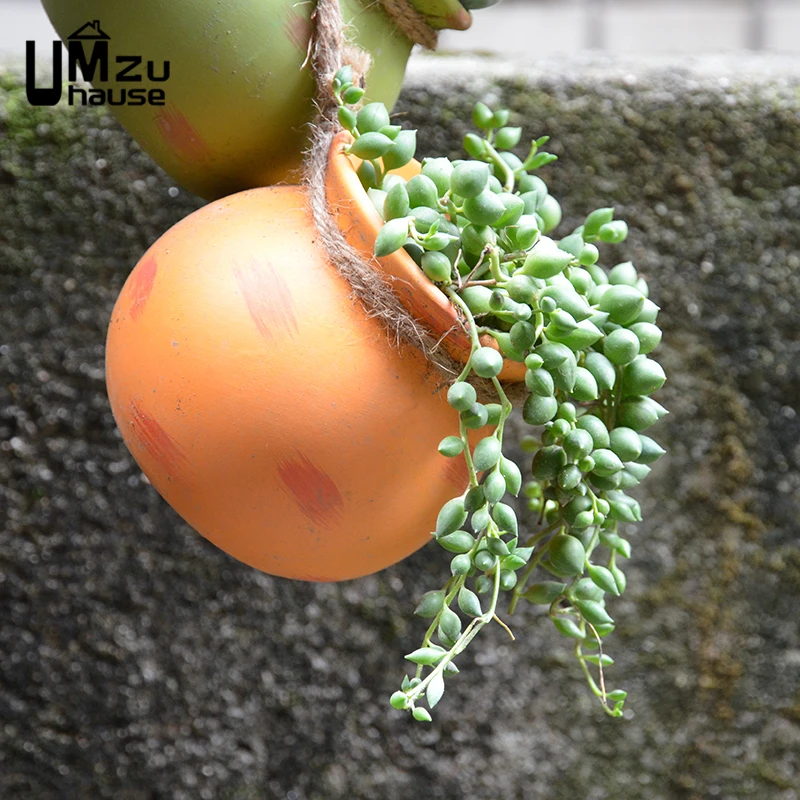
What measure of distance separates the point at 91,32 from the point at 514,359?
0.36m

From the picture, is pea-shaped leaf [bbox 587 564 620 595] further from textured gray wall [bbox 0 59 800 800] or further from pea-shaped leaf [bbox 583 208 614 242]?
textured gray wall [bbox 0 59 800 800]

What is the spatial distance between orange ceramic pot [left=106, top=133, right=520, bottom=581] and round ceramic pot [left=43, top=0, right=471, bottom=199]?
0.21 feet

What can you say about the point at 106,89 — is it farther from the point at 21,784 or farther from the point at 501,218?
the point at 21,784

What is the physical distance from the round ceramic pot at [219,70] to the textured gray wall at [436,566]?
0.34 meters

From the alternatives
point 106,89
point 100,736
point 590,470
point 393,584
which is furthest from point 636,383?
point 100,736

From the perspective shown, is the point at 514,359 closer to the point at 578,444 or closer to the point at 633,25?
the point at 578,444

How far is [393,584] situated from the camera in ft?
3.22

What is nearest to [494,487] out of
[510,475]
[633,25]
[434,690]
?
[510,475]

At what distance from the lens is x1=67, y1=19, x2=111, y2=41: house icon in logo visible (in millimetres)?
533

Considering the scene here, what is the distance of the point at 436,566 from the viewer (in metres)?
0.98

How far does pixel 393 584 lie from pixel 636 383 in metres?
0.54

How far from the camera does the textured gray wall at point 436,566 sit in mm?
924

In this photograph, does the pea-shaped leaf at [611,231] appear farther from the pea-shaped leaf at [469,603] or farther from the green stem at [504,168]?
the pea-shaped leaf at [469,603]

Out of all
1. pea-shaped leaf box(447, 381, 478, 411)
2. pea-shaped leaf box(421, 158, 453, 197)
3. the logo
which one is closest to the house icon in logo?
the logo
